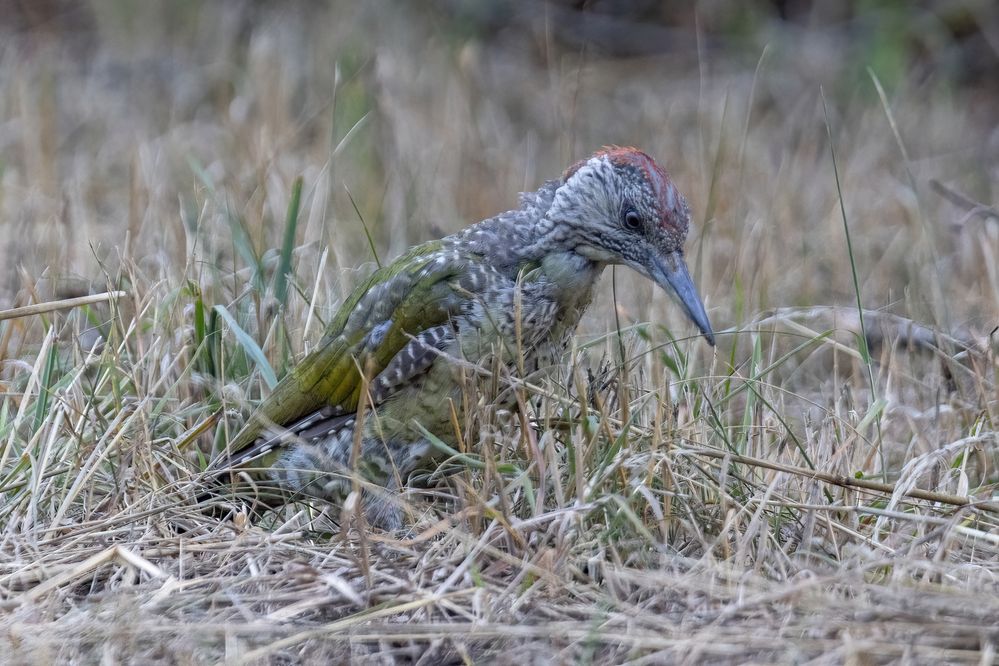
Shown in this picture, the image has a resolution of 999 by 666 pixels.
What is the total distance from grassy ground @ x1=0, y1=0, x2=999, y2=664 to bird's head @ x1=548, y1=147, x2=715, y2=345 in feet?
0.85

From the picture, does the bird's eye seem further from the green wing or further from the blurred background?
the blurred background

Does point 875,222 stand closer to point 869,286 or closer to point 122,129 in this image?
point 869,286

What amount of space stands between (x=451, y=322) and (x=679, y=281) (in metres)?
0.63

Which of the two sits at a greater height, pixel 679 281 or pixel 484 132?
pixel 679 281

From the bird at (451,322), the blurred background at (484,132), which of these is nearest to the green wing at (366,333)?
the bird at (451,322)

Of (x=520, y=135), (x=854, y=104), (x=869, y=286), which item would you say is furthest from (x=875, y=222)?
(x=520, y=135)

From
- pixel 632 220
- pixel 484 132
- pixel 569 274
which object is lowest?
pixel 484 132

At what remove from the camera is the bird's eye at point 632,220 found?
3367 millimetres

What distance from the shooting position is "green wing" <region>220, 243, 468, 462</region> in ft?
11.6

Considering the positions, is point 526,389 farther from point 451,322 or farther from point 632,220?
point 632,220

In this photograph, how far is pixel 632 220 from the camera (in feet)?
11.1

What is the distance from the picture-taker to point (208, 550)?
9.93 ft

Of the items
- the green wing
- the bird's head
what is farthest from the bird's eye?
the green wing

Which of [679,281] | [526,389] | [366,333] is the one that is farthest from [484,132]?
[526,389]
